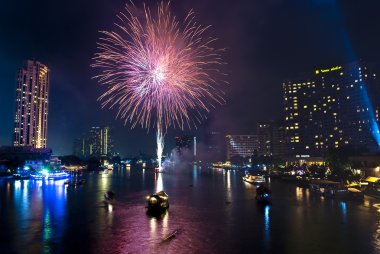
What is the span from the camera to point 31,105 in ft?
576

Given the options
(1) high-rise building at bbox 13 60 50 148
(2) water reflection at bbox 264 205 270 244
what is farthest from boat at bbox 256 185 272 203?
(1) high-rise building at bbox 13 60 50 148

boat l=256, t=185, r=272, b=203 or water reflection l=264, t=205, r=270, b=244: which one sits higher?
boat l=256, t=185, r=272, b=203

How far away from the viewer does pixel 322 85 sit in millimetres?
174500

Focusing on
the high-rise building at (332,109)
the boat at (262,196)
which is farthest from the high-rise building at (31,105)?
the boat at (262,196)

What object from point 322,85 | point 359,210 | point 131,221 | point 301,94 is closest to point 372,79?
A: point 322,85

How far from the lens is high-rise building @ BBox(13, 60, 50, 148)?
17175 centimetres

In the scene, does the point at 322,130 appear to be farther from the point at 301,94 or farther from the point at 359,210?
the point at 359,210

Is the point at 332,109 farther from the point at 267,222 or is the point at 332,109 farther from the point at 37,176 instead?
the point at 267,222

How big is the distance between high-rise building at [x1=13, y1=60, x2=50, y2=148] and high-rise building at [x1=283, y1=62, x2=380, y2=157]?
136528 mm

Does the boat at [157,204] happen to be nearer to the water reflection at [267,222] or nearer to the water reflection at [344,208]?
the water reflection at [267,222]

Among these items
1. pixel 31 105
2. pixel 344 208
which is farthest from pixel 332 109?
pixel 31 105

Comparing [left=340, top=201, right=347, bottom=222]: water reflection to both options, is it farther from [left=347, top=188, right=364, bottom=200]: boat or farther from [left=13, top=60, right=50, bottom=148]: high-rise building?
[left=13, top=60, right=50, bottom=148]: high-rise building

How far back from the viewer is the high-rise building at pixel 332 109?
5945 inches

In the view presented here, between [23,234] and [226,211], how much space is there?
2414 centimetres
